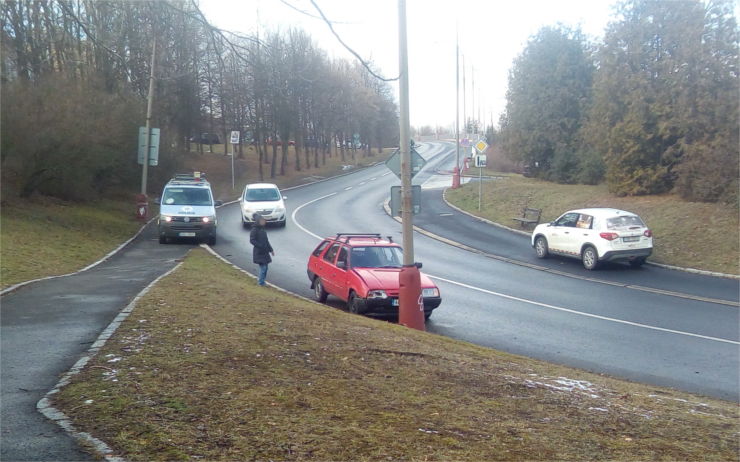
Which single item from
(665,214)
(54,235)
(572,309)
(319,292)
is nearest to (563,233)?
(665,214)

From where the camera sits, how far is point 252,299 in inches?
424

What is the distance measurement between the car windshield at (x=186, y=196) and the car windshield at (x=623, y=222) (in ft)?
44.4

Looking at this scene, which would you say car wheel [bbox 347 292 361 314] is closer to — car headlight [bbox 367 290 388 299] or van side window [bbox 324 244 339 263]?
car headlight [bbox 367 290 388 299]

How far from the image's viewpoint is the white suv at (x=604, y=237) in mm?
18703

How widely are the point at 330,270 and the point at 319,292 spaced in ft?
2.61

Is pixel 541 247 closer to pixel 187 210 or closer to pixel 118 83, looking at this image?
pixel 187 210

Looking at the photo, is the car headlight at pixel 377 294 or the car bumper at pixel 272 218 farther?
the car bumper at pixel 272 218

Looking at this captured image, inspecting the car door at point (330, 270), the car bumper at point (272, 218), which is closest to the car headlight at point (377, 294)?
the car door at point (330, 270)

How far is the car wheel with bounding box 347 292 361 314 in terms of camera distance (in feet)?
41.4

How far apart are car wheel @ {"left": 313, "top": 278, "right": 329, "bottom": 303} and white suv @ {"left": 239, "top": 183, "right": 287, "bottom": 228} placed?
13329mm

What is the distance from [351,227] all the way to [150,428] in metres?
23.7

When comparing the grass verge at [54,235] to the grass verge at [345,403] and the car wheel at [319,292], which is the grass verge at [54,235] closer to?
the car wheel at [319,292]

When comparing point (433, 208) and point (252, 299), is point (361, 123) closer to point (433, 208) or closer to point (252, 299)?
point (433, 208)

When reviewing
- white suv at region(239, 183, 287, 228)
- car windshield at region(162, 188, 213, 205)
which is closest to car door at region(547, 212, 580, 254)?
car windshield at region(162, 188, 213, 205)
